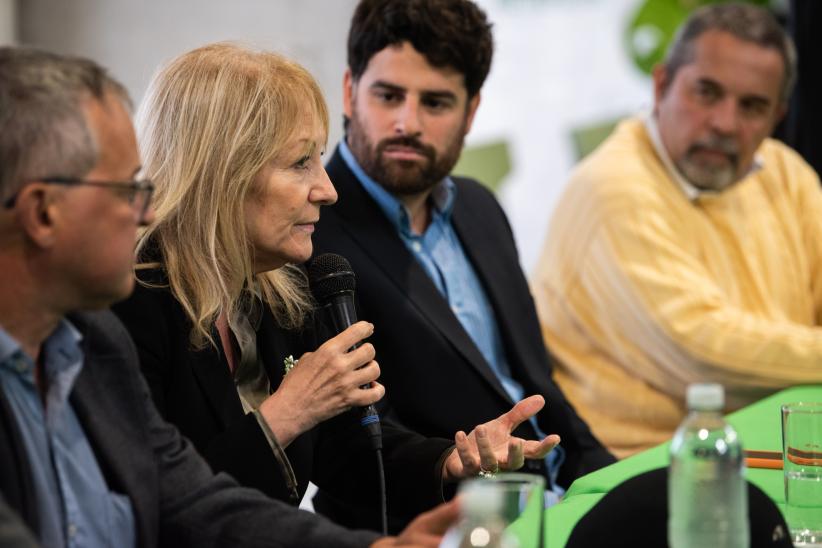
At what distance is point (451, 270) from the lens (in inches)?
113

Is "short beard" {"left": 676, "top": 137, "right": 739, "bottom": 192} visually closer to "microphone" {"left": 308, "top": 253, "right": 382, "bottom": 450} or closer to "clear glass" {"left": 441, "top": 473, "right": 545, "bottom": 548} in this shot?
"microphone" {"left": 308, "top": 253, "right": 382, "bottom": 450}

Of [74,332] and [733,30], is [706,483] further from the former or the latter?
[733,30]

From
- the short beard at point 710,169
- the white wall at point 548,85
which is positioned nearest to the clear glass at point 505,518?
the short beard at point 710,169

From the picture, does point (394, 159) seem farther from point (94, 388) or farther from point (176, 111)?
point (94, 388)

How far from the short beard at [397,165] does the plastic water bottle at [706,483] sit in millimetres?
1464

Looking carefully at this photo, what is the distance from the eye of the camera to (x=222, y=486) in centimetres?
168

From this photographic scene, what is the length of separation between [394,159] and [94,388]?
1.34 meters

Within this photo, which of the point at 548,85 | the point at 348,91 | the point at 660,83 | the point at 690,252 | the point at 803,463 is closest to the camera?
the point at 803,463

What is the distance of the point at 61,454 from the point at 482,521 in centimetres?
58

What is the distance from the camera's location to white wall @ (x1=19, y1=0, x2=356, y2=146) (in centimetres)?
482

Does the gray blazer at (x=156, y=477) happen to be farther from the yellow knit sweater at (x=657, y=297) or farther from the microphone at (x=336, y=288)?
the yellow knit sweater at (x=657, y=297)

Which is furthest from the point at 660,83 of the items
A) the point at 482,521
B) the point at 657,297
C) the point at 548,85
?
the point at 482,521

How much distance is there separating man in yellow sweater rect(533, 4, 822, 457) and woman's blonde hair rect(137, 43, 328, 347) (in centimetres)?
146

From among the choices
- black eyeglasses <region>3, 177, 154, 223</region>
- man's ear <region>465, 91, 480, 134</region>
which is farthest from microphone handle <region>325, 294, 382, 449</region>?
man's ear <region>465, 91, 480, 134</region>
